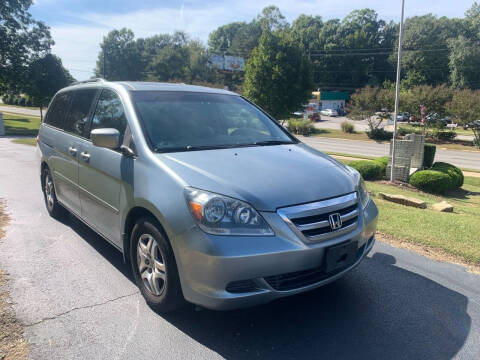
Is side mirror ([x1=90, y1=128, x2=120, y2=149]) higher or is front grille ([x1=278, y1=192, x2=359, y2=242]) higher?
side mirror ([x1=90, y1=128, x2=120, y2=149])

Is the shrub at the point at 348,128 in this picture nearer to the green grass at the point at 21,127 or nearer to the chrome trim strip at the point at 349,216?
the green grass at the point at 21,127

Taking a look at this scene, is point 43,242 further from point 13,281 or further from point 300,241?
point 300,241

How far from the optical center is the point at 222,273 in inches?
102

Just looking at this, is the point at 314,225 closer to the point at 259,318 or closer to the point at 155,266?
the point at 259,318

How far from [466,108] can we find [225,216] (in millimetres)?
34362

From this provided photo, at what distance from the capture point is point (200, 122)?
3.87m

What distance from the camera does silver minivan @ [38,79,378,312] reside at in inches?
104

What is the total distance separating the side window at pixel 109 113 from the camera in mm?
3729

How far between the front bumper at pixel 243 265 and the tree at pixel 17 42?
32609mm

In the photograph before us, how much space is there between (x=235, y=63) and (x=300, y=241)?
84.7 metres

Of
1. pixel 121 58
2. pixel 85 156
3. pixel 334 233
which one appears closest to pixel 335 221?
pixel 334 233

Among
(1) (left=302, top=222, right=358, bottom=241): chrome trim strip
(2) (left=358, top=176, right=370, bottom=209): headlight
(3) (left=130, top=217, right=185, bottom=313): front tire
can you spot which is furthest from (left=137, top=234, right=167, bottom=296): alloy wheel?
(2) (left=358, top=176, right=370, bottom=209): headlight

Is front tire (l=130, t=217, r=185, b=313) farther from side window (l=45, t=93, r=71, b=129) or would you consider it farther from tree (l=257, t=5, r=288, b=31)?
tree (l=257, t=5, r=288, b=31)

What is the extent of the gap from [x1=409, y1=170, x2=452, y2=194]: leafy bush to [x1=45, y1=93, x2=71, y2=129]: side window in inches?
429
